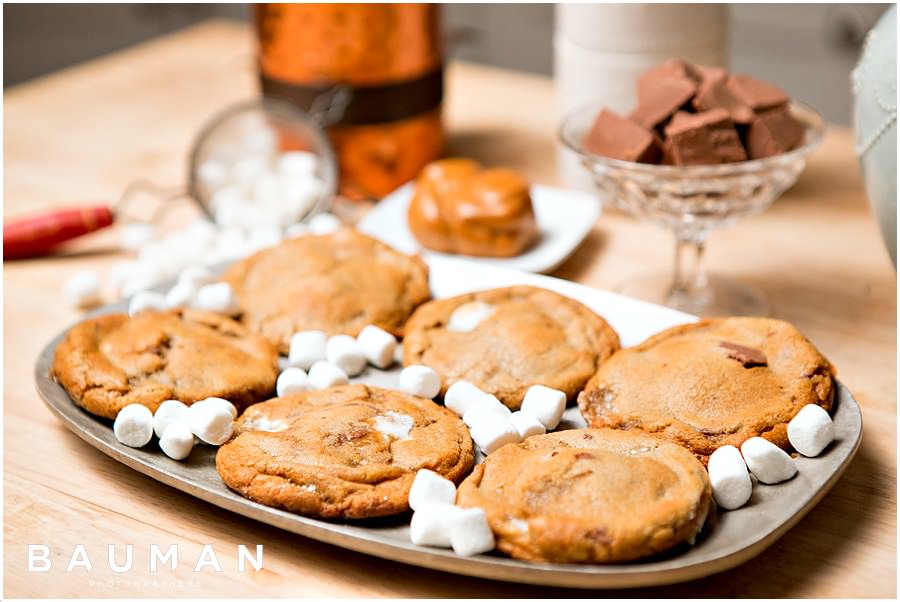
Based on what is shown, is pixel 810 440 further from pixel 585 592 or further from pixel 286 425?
pixel 286 425

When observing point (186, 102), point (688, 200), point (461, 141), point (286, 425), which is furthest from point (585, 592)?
point (186, 102)

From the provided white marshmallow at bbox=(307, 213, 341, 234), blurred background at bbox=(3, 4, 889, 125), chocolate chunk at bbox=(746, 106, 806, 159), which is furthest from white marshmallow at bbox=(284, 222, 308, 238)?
blurred background at bbox=(3, 4, 889, 125)

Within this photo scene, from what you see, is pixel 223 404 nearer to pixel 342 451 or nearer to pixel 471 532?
pixel 342 451

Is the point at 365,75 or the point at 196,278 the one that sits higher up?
the point at 365,75

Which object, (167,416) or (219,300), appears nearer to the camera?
(167,416)

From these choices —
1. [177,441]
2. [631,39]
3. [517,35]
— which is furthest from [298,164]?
[517,35]

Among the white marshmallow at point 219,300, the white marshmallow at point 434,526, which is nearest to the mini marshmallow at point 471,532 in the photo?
the white marshmallow at point 434,526

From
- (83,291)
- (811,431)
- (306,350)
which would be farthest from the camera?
(83,291)
